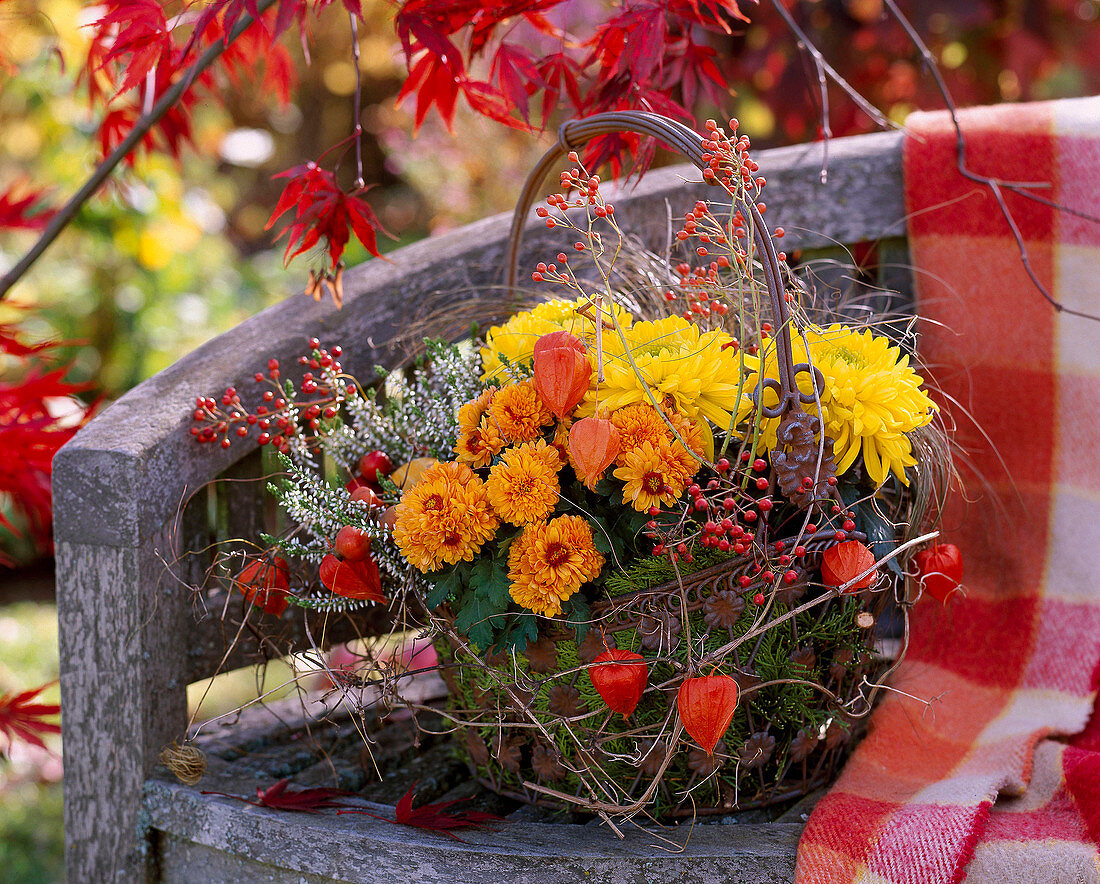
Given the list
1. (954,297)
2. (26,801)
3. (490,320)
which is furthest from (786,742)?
(26,801)

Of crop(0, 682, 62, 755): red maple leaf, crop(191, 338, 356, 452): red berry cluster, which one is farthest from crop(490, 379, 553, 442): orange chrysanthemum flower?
crop(0, 682, 62, 755): red maple leaf

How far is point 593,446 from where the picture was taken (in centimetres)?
79

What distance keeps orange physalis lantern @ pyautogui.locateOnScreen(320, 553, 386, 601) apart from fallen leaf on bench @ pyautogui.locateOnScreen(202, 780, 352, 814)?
260 millimetres

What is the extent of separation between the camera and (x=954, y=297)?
1382 mm

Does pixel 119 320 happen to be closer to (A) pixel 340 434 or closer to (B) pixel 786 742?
(A) pixel 340 434

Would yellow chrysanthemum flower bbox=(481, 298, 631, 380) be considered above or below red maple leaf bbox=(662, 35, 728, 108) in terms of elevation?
below

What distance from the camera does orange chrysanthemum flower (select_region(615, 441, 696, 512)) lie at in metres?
0.81

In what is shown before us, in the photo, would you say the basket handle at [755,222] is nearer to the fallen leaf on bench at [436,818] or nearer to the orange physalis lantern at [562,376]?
the orange physalis lantern at [562,376]

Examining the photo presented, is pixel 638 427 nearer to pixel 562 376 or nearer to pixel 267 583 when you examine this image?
pixel 562 376

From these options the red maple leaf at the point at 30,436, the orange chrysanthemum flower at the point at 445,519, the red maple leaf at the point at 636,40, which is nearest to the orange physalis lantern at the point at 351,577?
the orange chrysanthemum flower at the point at 445,519

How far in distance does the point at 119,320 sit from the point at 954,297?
2.56 metres

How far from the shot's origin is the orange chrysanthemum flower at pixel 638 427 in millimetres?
820

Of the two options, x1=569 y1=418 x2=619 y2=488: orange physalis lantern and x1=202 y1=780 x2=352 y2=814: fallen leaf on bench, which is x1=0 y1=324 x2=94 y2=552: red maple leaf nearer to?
x1=202 y1=780 x2=352 y2=814: fallen leaf on bench

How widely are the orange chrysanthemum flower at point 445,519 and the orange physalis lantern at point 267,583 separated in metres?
0.22
